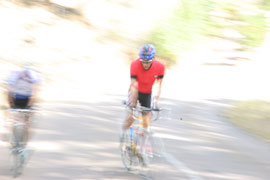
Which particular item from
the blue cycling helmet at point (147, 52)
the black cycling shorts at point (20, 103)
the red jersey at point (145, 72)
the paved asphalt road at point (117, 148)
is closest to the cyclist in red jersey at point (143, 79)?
the red jersey at point (145, 72)

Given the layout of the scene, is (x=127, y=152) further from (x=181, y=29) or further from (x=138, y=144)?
(x=181, y=29)

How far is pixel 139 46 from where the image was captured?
2880cm

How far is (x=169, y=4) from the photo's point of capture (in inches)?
1286

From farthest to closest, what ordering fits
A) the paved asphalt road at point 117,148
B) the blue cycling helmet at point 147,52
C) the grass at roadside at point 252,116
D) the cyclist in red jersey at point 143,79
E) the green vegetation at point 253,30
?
the green vegetation at point 253,30 < the grass at roadside at point 252,116 < the paved asphalt road at point 117,148 < the cyclist in red jersey at point 143,79 < the blue cycling helmet at point 147,52

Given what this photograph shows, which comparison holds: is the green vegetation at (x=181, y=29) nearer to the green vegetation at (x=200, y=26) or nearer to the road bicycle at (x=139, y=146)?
the green vegetation at (x=200, y=26)

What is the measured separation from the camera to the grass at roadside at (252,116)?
14.4m

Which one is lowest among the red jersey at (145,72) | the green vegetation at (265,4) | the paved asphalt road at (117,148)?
the paved asphalt road at (117,148)

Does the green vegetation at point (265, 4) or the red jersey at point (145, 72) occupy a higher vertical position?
the green vegetation at point (265, 4)

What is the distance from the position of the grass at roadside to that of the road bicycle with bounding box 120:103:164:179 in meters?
5.40

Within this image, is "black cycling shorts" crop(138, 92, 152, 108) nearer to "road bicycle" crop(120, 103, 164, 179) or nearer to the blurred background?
"road bicycle" crop(120, 103, 164, 179)

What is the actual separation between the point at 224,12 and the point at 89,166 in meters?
29.0

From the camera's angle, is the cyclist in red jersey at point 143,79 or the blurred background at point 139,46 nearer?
the cyclist in red jersey at point 143,79

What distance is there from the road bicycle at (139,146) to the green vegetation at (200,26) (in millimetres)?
20441

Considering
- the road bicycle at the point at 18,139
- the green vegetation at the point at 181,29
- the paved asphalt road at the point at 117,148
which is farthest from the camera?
the green vegetation at the point at 181,29
